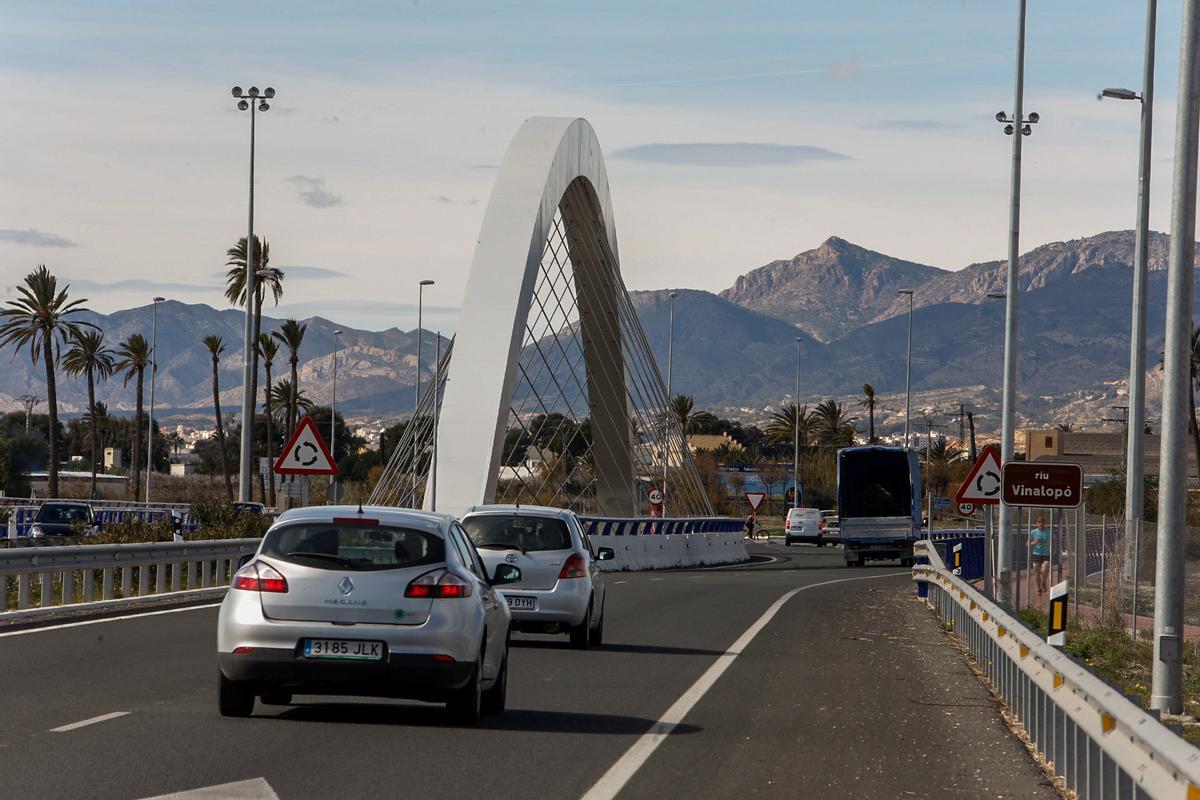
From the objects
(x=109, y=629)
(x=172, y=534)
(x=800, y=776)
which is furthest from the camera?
(x=172, y=534)

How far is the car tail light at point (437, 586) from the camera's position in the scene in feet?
40.3

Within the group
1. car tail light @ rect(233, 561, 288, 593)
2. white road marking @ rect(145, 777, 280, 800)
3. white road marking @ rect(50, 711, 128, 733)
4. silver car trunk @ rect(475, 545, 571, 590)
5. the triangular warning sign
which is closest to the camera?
white road marking @ rect(145, 777, 280, 800)

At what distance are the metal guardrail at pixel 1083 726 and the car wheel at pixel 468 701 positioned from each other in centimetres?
367

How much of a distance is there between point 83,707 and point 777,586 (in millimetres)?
25649

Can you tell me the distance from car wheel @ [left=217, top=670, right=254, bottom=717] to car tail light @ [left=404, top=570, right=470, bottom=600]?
1320mm

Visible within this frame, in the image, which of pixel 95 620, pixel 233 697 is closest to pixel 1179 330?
pixel 233 697

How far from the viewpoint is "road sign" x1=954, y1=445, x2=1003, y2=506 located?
2791cm

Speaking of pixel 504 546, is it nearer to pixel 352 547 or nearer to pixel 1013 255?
pixel 352 547

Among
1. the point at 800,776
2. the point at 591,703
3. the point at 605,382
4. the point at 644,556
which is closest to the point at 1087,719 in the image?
the point at 800,776

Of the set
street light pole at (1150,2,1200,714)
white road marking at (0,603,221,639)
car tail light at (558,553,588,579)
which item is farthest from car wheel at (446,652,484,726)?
white road marking at (0,603,221,639)

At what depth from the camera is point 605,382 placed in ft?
181

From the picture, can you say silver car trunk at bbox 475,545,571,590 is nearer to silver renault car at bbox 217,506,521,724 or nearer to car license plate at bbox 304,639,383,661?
silver renault car at bbox 217,506,521,724

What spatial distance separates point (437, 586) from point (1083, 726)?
15.3 feet

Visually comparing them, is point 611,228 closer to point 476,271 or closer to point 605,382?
point 605,382
